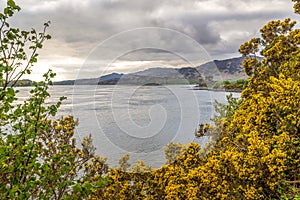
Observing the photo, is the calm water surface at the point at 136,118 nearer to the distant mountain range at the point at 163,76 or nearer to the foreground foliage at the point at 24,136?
the distant mountain range at the point at 163,76

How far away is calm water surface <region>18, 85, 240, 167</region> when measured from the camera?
7.86 meters

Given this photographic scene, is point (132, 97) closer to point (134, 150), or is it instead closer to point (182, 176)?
point (134, 150)

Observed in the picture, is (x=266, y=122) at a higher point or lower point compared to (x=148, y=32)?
lower

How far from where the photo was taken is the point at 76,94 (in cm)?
911

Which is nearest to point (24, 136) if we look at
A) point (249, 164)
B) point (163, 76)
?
→ point (249, 164)

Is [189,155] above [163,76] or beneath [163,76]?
beneath

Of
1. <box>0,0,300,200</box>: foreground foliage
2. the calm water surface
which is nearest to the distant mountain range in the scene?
the calm water surface

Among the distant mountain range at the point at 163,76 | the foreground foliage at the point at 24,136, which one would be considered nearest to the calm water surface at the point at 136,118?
the distant mountain range at the point at 163,76

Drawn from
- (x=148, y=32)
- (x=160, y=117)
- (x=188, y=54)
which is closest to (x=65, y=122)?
(x=160, y=117)

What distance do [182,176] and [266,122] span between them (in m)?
2.36

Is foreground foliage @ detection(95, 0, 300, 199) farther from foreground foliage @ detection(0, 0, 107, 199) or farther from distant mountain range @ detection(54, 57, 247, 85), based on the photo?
foreground foliage @ detection(0, 0, 107, 199)

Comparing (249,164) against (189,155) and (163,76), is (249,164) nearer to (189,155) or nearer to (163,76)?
(189,155)

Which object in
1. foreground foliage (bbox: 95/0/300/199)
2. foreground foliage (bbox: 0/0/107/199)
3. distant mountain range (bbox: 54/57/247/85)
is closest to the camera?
foreground foliage (bbox: 0/0/107/199)

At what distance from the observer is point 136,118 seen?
8672 millimetres
